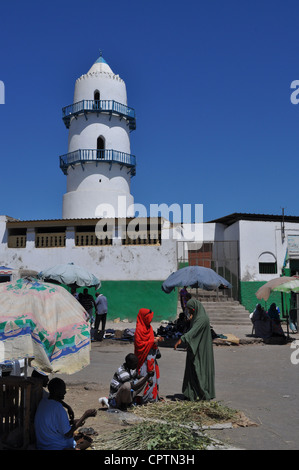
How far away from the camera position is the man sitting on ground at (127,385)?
6668 mm

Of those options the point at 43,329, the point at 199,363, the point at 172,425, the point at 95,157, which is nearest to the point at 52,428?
the point at 43,329

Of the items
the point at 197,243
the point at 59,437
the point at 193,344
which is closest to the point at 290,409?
the point at 193,344

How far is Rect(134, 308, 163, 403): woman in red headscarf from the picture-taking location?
7098mm

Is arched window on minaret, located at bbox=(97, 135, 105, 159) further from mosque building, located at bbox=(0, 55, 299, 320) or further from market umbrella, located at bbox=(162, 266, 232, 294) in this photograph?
market umbrella, located at bbox=(162, 266, 232, 294)

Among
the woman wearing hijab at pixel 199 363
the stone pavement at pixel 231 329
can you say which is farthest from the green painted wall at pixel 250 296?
the woman wearing hijab at pixel 199 363

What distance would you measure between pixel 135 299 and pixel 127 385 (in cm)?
1460

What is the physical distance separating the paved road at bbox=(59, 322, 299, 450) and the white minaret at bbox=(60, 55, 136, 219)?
14506 millimetres

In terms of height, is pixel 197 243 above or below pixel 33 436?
above

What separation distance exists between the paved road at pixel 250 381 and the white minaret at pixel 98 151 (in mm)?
14506

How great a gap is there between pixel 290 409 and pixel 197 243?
18.3 metres

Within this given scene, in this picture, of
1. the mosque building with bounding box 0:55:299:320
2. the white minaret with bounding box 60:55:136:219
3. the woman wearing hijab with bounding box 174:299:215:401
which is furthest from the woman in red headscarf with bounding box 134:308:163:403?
the white minaret with bounding box 60:55:136:219

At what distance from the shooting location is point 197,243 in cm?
2511

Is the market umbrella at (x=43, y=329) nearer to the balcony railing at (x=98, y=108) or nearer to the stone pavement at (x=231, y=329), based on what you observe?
the stone pavement at (x=231, y=329)

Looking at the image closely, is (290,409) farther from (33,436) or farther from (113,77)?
(113,77)
